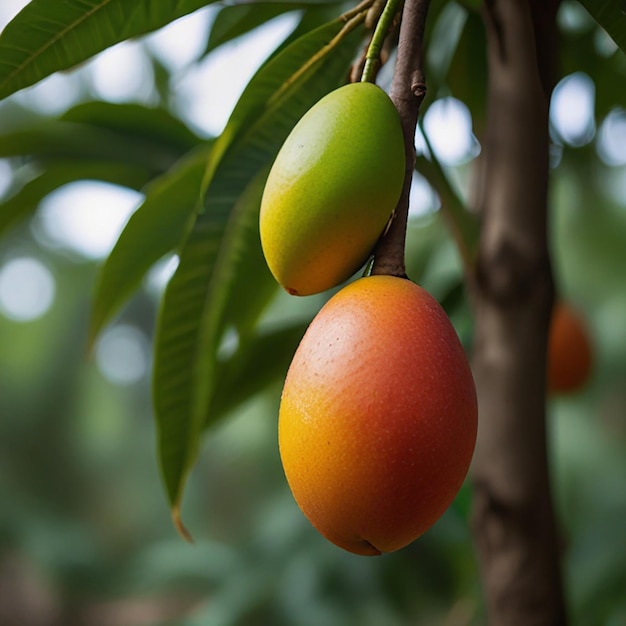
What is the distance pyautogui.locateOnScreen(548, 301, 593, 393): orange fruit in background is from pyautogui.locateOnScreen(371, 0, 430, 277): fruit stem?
72 centimetres

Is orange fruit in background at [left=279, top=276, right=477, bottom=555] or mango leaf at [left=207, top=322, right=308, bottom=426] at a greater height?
orange fruit in background at [left=279, top=276, right=477, bottom=555]

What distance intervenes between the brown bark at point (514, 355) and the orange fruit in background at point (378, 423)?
1.01ft

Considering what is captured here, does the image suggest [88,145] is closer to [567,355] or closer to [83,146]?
[83,146]

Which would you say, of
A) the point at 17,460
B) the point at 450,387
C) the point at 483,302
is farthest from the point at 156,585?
the point at 17,460

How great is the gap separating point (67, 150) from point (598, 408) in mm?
1335

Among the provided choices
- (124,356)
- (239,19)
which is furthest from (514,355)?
(124,356)

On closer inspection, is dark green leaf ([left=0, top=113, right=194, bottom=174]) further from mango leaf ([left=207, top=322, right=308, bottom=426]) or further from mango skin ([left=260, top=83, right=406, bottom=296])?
mango skin ([left=260, top=83, right=406, bottom=296])

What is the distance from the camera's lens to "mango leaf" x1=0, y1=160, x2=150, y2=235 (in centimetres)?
84

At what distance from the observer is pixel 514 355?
63 cm

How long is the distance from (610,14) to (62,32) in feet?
0.88

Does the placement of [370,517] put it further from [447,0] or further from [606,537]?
[606,537]

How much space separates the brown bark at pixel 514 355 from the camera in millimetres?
597

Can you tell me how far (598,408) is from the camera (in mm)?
1812

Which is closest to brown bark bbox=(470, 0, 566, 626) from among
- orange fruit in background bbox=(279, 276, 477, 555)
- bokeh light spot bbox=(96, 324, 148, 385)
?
orange fruit in background bbox=(279, 276, 477, 555)
